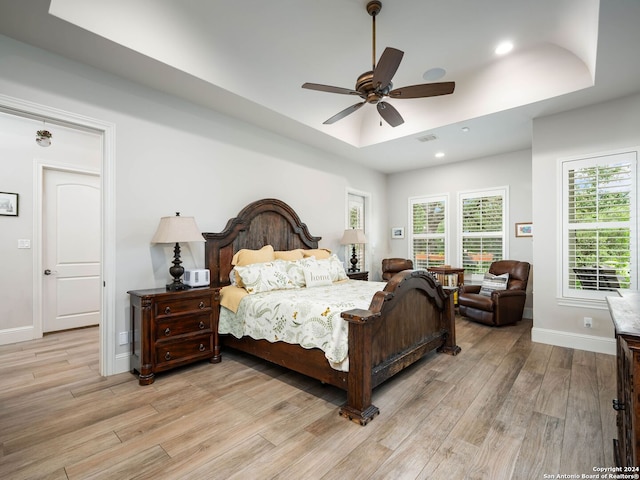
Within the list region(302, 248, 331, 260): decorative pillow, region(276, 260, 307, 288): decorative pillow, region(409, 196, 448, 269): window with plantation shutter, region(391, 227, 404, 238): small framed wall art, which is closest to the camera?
region(276, 260, 307, 288): decorative pillow

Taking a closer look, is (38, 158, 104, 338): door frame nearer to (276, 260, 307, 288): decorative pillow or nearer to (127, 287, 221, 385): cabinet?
(127, 287, 221, 385): cabinet

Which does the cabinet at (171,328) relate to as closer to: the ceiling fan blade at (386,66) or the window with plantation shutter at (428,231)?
the ceiling fan blade at (386,66)

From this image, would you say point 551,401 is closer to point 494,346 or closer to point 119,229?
point 494,346

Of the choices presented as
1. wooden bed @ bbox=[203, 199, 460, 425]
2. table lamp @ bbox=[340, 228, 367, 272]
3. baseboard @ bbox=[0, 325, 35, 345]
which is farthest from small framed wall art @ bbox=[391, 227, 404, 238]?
baseboard @ bbox=[0, 325, 35, 345]

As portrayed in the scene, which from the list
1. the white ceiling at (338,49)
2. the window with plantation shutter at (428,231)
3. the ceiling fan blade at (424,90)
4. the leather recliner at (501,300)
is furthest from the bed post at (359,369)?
the window with plantation shutter at (428,231)

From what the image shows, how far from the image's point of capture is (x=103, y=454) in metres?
1.83

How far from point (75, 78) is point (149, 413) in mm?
2924

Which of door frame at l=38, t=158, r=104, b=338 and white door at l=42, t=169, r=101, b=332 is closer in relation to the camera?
door frame at l=38, t=158, r=104, b=338

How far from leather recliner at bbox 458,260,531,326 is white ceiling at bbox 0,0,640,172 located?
2.17m

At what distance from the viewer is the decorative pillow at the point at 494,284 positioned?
4906 mm

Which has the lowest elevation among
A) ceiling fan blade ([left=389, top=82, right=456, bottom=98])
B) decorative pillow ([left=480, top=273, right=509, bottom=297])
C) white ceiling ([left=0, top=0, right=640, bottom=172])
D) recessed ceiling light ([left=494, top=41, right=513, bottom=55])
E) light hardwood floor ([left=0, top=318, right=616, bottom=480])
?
light hardwood floor ([left=0, top=318, right=616, bottom=480])

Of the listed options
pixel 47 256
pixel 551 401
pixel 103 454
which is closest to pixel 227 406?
pixel 103 454

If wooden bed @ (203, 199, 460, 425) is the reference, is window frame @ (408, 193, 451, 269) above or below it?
above

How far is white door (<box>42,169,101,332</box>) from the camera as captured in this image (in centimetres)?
432
